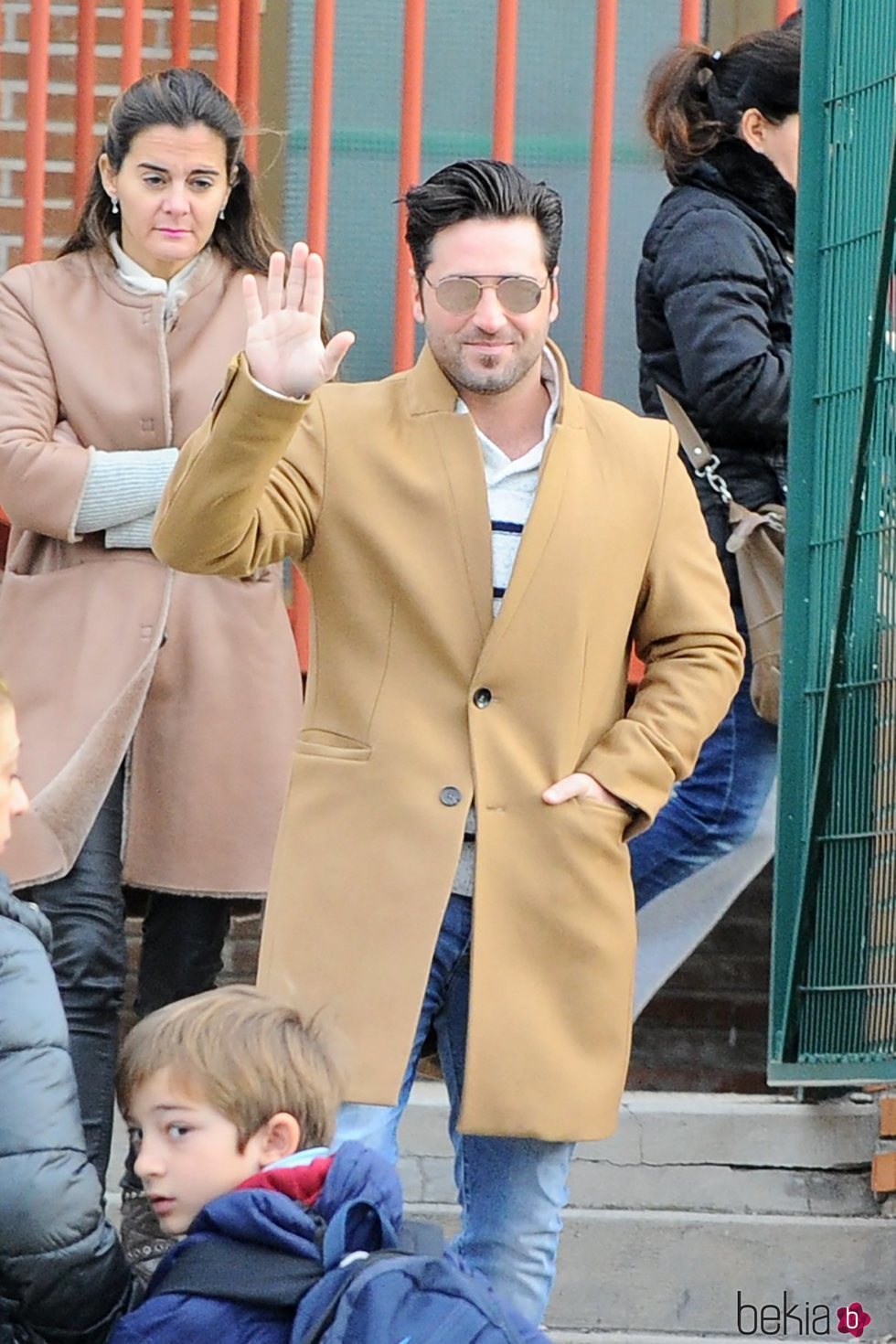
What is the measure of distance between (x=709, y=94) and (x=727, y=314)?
0.45 m

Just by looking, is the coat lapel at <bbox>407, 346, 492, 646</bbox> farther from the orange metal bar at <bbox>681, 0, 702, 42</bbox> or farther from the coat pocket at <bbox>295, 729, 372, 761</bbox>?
the orange metal bar at <bbox>681, 0, 702, 42</bbox>

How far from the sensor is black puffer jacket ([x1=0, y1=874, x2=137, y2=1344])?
8.04 feet

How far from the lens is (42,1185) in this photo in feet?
8.04

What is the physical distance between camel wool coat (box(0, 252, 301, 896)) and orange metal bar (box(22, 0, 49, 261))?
1543mm

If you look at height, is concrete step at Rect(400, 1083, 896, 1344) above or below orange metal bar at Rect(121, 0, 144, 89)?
below

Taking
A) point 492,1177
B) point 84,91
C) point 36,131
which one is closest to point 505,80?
point 84,91

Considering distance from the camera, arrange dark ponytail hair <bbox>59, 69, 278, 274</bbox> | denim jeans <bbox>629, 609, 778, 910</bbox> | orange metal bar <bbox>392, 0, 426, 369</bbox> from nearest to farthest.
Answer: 1. dark ponytail hair <bbox>59, 69, 278, 274</bbox>
2. denim jeans <bbox>629, 609, 778, 910</bbox>
3. orange metal bar <bbox>392, 0, 426, 369</bbox>

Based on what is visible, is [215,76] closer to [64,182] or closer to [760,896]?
[64,182]

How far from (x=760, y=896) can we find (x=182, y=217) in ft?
8.00

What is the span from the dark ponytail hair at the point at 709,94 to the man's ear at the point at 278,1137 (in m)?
2.27

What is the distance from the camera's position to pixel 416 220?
335 centimetres

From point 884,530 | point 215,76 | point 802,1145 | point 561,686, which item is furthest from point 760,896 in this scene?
point 561,686

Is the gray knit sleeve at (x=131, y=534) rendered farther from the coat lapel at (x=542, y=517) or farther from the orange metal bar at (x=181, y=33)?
the orange metal bar at (x=181, y=33)

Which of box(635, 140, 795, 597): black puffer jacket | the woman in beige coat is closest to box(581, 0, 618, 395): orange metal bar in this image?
box(635, 140, 795, 597): black puffer jacket
